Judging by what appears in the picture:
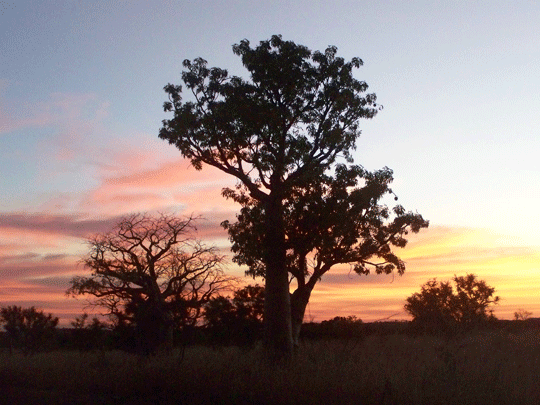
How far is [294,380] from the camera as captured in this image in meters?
11.0

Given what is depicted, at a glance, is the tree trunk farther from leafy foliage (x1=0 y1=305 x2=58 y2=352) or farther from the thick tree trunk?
leafy foliage (x1=0 y1=305 x2=58 y2=352)

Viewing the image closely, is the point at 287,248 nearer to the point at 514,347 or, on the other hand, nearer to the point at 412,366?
→ the point at 412,366

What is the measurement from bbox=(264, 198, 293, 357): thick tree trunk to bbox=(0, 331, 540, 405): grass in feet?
8.64

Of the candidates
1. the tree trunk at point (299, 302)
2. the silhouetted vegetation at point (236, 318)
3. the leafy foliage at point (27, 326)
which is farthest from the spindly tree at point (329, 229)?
the leafy foliage at point (27, 326)

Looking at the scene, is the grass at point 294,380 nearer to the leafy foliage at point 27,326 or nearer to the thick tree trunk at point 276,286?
the thick tree trunk at point 276,286

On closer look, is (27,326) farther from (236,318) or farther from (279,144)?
(279,144)

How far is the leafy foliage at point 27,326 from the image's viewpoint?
1201 inches

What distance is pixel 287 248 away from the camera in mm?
17656

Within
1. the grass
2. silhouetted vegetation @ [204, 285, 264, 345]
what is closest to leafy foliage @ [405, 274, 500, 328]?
silhouetted vegetation @ [204, 285, 264, 345]

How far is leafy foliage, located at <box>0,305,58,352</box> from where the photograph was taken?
30508 millimetres

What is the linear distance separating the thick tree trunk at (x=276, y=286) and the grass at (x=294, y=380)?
263cm

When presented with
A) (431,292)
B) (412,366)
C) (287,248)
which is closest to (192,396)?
(412,366)

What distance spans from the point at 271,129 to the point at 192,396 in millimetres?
8724

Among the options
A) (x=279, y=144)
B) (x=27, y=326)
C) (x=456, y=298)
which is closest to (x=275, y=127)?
(x=279, y=144)
